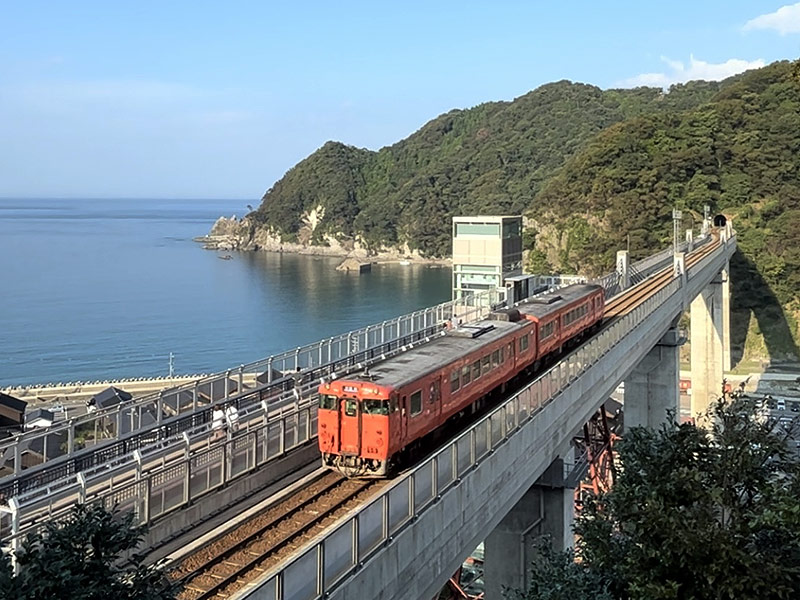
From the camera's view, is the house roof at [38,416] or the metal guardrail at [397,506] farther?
the house roof at [38,416]

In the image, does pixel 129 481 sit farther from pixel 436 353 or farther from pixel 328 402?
pixel 436 353

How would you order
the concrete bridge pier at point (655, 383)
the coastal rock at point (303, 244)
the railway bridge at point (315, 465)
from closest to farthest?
the railway bridge at point (315, 465), the concrete bridge pier at point (655, 383), the coastal rock at point (303, 244)

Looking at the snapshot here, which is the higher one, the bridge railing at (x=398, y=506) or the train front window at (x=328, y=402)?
the train front window at (x=328, y=402)

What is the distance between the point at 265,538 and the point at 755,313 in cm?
A: 6394

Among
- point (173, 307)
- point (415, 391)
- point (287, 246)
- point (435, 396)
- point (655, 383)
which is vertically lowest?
point (173, 307)

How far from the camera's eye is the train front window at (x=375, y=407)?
12.9 metres

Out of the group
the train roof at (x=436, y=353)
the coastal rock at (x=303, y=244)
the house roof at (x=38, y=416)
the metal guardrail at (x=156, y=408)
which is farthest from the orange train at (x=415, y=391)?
the coastal rock at (x=303, y=244)

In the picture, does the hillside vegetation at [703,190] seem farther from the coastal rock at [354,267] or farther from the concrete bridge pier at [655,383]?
the concrete bridge pier at [655,383]

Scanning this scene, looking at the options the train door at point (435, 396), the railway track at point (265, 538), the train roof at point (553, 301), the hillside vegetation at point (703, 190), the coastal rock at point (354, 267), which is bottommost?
the coastal rock at point (354, 267)

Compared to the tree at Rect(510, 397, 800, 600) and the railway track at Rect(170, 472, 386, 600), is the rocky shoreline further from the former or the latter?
the tree at Rect(510, 397, 800, 600)

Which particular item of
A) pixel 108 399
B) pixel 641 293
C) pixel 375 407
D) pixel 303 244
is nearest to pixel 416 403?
pixel 375 407

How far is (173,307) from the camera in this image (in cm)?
8806

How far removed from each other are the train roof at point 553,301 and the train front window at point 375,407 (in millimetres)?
8691

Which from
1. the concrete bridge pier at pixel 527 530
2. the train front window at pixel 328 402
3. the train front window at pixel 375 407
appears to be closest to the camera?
the train front window at pixel 375 407
